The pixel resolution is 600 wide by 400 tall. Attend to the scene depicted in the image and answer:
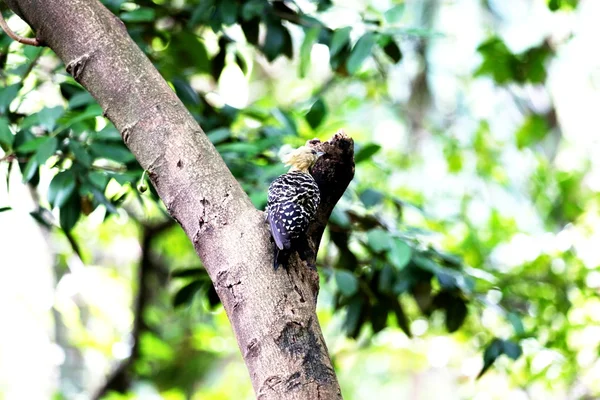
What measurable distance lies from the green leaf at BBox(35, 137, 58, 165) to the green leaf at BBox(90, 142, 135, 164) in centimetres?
16

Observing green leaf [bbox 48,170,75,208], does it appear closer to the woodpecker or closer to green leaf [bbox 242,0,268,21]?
the woodpecker

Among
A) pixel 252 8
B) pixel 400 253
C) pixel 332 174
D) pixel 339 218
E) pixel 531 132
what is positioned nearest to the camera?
pixel 332 174

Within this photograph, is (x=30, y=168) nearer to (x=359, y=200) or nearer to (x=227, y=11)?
(x=227, y=11)

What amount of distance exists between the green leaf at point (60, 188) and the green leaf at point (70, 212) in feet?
0.26

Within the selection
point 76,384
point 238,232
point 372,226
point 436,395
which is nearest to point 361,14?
point 372,226

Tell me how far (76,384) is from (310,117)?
12.1 feet

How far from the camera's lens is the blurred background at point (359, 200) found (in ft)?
8.84

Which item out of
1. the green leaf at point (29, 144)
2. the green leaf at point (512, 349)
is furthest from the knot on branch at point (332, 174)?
→ the green leaf at point (512, 349)

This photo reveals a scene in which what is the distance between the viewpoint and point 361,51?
105 inches

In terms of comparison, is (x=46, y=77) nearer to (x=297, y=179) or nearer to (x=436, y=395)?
(x=297, y=179)

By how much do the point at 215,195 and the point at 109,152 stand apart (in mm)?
1015

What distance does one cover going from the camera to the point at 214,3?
2.88 metres

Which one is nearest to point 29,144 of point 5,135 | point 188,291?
point 5,135

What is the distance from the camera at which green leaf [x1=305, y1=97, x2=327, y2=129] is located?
2848 mm
